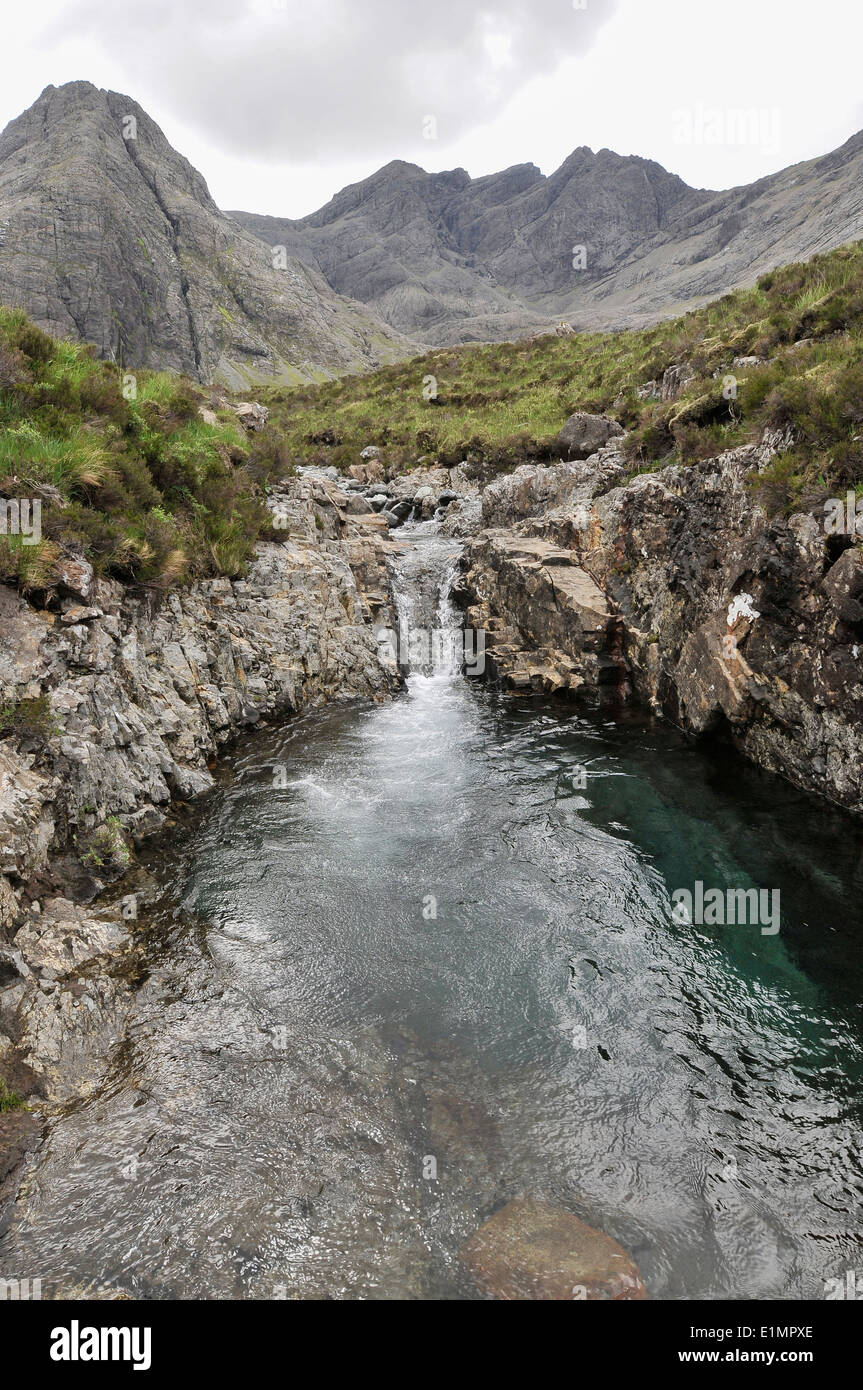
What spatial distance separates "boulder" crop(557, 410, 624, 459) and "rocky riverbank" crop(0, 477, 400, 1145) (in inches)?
553

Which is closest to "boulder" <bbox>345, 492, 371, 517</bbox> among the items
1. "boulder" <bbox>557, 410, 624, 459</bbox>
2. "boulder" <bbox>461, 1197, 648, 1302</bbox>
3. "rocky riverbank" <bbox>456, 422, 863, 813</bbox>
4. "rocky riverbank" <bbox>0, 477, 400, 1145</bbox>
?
"rocky riverbank" <bbox>456, 422, 863, 813</bbox>

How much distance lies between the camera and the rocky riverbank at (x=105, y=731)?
658 cm

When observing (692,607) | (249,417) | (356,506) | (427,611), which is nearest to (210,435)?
(249,417)

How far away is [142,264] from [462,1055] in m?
143

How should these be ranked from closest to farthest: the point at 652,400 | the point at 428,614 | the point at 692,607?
1. the point at 692,607
2. the point at 428,614
3. the point at 652,400

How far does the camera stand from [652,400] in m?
26.8

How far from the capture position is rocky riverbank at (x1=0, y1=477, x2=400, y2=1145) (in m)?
6.58

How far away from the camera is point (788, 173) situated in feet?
506

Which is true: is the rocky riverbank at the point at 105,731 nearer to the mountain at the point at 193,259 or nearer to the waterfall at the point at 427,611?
the waterfall at the point at 427,611

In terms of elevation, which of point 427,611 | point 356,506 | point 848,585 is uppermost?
point 356,506

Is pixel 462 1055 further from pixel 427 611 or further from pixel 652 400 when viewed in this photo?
pixel 652 400

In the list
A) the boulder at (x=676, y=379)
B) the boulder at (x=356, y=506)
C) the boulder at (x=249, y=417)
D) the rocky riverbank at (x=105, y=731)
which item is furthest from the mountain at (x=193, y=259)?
the rocky riverbank at (x=105, y=731)

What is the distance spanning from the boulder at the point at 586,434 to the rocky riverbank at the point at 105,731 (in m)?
14.0
